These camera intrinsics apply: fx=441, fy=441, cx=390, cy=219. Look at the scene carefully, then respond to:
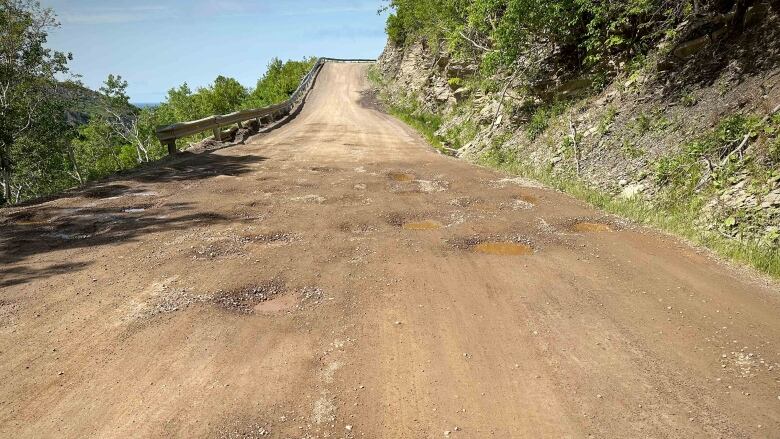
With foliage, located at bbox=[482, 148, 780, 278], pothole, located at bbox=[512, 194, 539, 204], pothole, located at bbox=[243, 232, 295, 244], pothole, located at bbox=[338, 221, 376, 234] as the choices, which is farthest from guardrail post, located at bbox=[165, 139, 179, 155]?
foliage, located at bbox=[482, 148, 780, 278]

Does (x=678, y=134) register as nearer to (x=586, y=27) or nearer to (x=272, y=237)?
(x=586, y=27)

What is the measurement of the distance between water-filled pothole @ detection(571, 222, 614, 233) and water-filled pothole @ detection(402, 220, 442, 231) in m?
2.07

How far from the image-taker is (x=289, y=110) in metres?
26.9

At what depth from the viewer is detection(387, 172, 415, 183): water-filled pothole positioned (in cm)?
970

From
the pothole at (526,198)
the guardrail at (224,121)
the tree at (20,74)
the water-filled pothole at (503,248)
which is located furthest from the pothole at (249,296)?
the tree at (20,74)

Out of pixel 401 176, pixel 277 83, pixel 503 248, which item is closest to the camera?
pixel 503 248

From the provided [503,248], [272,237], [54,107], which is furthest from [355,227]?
[54,107]

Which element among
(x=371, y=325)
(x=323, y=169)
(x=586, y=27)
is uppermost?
(x=586, y=27)

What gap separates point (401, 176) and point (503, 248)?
14.4 feet

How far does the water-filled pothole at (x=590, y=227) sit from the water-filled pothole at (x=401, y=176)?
385 cm

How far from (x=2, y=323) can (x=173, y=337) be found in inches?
67.2

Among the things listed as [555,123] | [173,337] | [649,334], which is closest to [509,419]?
[649,334]

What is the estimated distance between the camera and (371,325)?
4.16 meters

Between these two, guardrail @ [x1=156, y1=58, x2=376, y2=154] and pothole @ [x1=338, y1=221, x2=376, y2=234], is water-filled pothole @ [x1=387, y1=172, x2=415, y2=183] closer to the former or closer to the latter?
pothole @ [x1=338, y1=221, x2=376, y2=234]
